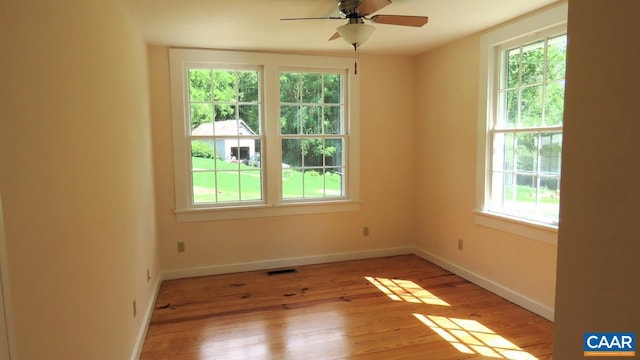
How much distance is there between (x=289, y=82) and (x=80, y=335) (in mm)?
3307

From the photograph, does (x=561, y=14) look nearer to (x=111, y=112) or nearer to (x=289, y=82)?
(x=289, y=82)

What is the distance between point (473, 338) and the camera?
8.76 ft

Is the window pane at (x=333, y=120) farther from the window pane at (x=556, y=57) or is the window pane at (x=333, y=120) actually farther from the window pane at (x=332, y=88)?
the window pane at (x=556, y=57)

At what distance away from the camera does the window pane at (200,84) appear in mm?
3971

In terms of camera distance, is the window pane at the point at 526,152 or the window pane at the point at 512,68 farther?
the window pane at the point at 512,68

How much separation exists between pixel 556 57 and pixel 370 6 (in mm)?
1552

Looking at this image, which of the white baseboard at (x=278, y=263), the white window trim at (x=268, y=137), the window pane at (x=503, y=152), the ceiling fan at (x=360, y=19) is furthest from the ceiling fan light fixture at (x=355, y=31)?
the white baseboard at (x=278, y=263)

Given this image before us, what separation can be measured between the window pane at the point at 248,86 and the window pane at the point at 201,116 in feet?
1.20

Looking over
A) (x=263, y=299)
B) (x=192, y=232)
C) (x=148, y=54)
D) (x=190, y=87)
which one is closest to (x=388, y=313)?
(x=263, y=299)

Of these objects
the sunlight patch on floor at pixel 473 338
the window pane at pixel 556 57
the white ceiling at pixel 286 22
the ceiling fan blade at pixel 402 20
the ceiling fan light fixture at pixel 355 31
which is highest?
the white ceiling at pixel 286 22

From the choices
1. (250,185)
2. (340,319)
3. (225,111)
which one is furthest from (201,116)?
(340,319)

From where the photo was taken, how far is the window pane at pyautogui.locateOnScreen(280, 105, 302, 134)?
421 centimetres

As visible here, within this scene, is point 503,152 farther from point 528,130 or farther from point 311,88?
point 311,88

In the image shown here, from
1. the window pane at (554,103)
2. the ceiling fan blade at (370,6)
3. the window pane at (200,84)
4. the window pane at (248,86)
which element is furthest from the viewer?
the window pane at (248,86)
